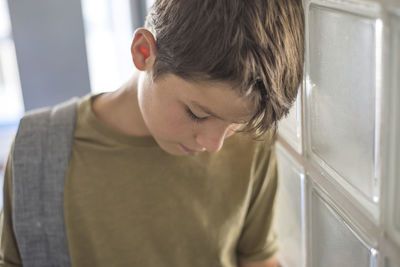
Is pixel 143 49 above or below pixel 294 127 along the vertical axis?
above

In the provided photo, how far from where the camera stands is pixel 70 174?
764 millimetres

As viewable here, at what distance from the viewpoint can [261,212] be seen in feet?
2.84

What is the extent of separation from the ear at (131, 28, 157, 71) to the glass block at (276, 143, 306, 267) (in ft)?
0.84

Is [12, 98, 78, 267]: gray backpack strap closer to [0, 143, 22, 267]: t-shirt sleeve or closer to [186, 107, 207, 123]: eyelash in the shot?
[0, 143, 22, 267]: t-shirt sleeve

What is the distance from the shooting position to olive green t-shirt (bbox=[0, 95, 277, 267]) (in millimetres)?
775

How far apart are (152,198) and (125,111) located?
0.15 metres

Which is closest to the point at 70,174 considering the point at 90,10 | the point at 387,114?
the point at 387,114

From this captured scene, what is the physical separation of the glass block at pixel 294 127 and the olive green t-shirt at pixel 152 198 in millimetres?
62

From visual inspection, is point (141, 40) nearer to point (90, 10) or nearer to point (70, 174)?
point (70, 174)

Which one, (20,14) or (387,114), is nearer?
(387,114)

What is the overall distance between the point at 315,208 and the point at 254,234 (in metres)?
0.25

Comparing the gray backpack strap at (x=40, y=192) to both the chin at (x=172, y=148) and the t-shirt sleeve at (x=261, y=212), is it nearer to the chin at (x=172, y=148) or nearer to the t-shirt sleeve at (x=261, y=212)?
the chin at (x=172, y=148)

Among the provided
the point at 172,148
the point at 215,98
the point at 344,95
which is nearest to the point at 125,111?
the point at 172,148

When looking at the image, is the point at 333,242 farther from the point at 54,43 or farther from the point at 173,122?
the point at 54,43
